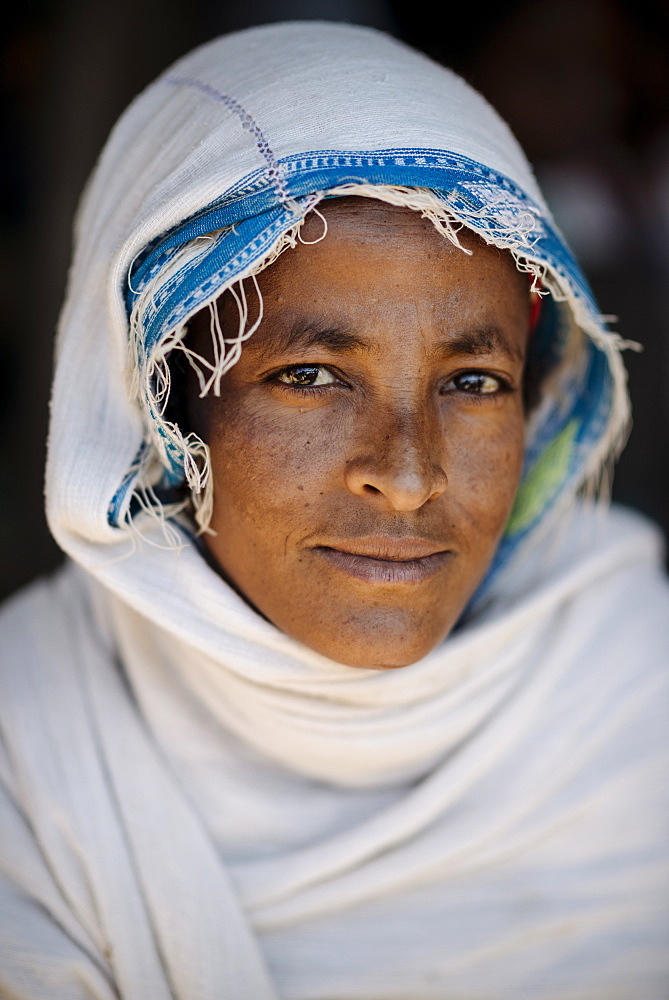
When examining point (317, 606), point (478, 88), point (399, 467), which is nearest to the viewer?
point (399, 467)

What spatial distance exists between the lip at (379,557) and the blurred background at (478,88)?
227 centimetres

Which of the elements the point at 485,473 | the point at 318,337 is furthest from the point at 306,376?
the point at 485,473

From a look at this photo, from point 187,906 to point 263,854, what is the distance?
17 centimetres

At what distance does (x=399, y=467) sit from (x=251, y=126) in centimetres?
53

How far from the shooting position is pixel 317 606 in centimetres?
128

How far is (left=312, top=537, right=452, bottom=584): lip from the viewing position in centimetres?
124

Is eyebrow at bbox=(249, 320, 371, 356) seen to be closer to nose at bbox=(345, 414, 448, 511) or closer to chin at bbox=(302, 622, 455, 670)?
nose at bbox=(345, 414, 448, 511)

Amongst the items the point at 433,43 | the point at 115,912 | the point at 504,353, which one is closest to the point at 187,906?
the point at 115,912

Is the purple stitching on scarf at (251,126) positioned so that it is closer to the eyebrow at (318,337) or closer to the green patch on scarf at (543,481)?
the eyebrow at (318,337)

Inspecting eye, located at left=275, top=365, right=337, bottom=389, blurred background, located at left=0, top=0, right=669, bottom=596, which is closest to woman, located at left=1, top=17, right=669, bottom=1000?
eye, located at left=275, top=365, right=337, bottom=389

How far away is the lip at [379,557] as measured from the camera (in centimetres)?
124

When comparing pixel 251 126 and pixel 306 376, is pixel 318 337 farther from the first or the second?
pixel 251 126

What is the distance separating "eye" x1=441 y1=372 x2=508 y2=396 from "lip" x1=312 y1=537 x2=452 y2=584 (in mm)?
262

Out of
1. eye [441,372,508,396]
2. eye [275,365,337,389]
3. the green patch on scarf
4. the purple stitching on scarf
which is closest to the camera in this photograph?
the purple stitching on scarf
